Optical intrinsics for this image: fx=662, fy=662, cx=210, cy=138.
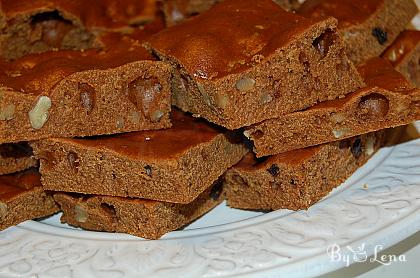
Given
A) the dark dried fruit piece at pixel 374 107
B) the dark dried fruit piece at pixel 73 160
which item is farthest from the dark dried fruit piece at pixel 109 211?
the dark dried fruit piece at pixel 374 107

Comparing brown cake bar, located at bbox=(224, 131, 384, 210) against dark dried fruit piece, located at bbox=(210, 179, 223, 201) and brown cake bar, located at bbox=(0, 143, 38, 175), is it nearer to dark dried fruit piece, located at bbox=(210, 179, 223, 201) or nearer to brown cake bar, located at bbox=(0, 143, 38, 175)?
dark dried fruit piece, located at bbox=(210, 179, 223, 201)

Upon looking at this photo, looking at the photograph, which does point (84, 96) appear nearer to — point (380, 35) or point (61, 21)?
point (61, 21)

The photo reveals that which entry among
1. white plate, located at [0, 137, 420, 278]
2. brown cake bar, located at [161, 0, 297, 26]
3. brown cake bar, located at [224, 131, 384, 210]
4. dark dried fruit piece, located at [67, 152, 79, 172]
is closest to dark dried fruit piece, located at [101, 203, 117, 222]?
white plate, located at [0, 137, 420, 278]

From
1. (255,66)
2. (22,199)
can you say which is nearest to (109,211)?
(22,199)

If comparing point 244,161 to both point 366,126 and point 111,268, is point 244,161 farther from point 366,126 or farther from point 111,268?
point 111,268

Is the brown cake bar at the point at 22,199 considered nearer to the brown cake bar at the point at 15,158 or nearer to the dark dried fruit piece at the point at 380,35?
the brown cake bar at the point at 15,158

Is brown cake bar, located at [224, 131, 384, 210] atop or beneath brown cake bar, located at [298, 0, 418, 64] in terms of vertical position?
beneath

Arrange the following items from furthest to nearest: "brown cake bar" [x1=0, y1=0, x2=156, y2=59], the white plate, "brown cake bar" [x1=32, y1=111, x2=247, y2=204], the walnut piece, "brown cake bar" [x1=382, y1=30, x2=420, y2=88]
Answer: "brown cake bar" [x1=0, y1=0, x2=156, y2=59] < "brown cake bar" [x1=382, y1=30, x2=420, y2=88] < the walnut piece < "brown cake bar" [x1=32, y1=111, x2=247, y2=204] < the white plate
